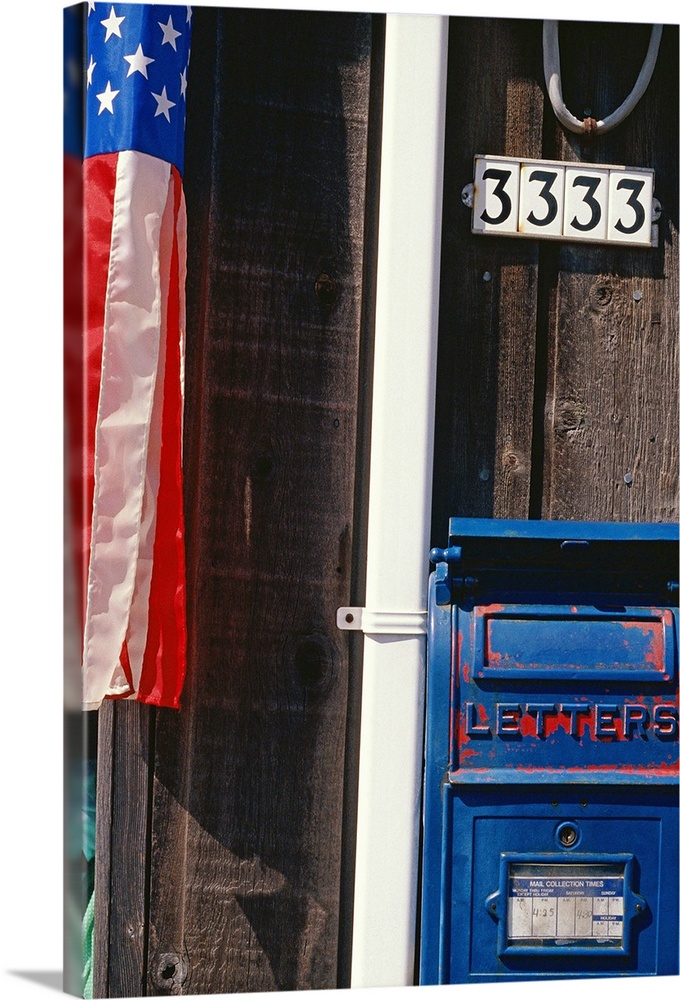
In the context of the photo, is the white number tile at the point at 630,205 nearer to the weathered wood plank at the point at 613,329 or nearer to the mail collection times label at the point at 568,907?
the weathered wood plank at the point at 613,329

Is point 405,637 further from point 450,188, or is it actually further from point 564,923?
point 450,188

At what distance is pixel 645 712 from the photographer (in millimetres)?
1892

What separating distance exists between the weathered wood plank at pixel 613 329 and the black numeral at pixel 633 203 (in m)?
0.05

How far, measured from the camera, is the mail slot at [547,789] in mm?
1857

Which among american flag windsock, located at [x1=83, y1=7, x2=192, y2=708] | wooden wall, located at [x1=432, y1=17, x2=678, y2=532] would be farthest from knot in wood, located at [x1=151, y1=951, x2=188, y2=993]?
wooden wall, located at [x1=432, y1=17, x2=678, y2=532]

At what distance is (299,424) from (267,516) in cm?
21

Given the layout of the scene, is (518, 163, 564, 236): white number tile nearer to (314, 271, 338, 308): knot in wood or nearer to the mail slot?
(314, 271, 338, 308): knot in wood

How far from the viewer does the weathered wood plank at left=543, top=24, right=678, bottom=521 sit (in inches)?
83.1

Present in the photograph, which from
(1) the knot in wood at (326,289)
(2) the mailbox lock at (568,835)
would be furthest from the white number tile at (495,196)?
(2) the mailbox lock at (568,835)

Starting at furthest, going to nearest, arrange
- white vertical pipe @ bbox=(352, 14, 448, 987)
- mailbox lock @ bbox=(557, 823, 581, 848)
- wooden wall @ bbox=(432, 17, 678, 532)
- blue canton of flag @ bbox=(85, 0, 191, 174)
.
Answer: wooden wall @ bbox=(432, 17, 678, 532)
white vertical pipe @ bbox=(352, 14, 448, 987)
mailbox lock @ bbox=(557, 823, 581, 848)
blue canton of flag @ bbox=(85, 0, 191, 174)

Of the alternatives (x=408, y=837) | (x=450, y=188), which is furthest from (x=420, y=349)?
(x=408, y=837)

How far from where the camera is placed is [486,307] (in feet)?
6.88

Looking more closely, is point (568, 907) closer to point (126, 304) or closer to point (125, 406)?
point (125, 406)

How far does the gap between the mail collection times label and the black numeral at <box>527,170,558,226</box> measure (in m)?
1.35
